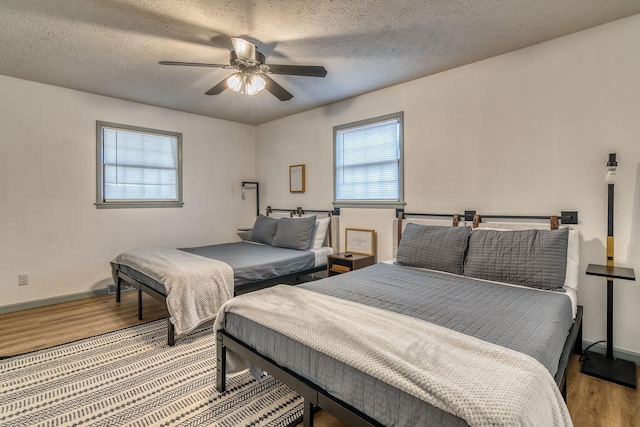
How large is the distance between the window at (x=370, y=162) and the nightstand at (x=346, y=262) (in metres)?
0.68

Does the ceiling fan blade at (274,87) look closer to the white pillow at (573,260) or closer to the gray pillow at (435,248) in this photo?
the gray pillow at (435,248)

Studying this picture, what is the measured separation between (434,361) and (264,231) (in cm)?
356

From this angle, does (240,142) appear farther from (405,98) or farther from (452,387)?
(452,387)

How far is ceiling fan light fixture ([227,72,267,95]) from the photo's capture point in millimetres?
2695

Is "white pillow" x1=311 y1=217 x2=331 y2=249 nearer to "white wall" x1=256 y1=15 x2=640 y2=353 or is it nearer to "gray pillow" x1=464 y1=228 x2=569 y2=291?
"white wall" x1=256 y1=15 x2=640 y2=353

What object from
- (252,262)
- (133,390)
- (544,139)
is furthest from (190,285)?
(544,139)

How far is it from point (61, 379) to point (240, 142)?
406 centimetres

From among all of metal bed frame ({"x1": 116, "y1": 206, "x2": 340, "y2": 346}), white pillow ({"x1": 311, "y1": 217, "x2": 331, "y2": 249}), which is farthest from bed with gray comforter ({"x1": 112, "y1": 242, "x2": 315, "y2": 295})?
white pillow ({"x1": 311, "y1": 217, "x2": 331, "y2": 249})

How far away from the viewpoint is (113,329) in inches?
121

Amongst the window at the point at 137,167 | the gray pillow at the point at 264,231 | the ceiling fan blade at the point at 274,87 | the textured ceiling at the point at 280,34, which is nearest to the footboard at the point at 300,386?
the ceiling fan blade at the point at 274,87

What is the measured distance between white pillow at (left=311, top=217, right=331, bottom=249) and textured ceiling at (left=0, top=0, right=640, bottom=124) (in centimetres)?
172

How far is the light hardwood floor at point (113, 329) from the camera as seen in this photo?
184 cm

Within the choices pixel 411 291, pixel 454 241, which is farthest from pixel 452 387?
pixel 454 241

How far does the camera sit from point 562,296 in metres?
2.08
